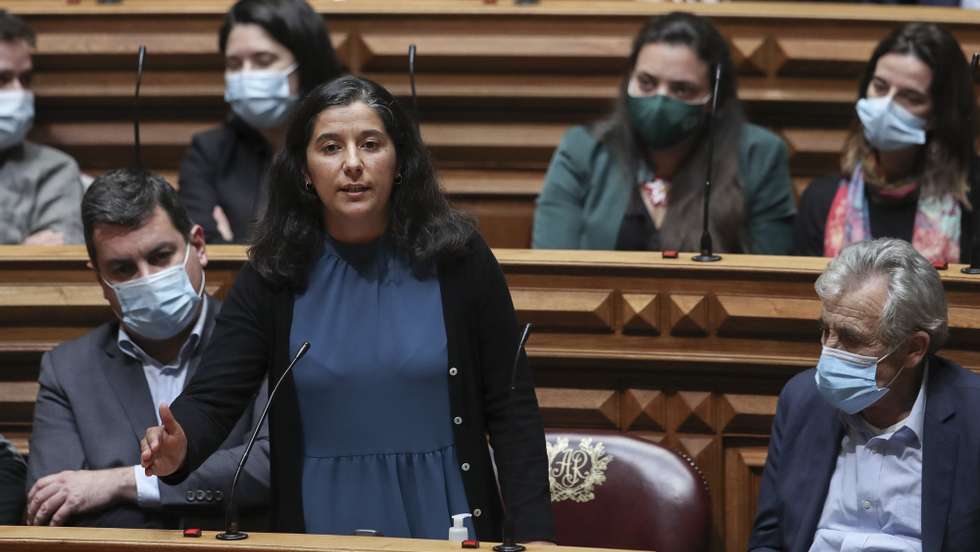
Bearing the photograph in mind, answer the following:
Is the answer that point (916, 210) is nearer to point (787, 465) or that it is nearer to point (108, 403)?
point (787, 465)

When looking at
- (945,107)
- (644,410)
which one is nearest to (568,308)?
(644,410)

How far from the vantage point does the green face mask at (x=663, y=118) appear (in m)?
3.17

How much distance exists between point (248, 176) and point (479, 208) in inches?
24.2

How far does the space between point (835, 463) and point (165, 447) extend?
1.05 metres

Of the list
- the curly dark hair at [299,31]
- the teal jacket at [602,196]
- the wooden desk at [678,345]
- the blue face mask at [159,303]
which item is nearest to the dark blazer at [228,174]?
the curly dark hair at [299,31]

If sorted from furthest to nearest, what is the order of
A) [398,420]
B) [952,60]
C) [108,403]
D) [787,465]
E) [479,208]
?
[479,208]
[952,60]
[108,403]
[787,465]
[398,420]

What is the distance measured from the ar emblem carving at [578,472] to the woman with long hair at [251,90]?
115cm

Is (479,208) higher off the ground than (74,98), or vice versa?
(74,98)

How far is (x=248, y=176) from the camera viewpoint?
344cm

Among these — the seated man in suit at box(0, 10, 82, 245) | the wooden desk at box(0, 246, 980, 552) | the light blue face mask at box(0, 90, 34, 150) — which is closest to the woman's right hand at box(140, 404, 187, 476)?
the wooden desk at box(0, 246, 980, 552)

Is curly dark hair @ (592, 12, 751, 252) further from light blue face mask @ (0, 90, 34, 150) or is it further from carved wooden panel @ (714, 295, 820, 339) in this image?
light blue face mask @ (0, 90, 34, 150)

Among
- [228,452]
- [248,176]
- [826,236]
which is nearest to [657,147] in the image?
[826,236]

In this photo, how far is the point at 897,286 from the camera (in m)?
2.28

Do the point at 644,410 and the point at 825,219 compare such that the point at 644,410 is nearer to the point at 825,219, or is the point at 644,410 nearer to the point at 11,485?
the point at 825,219
